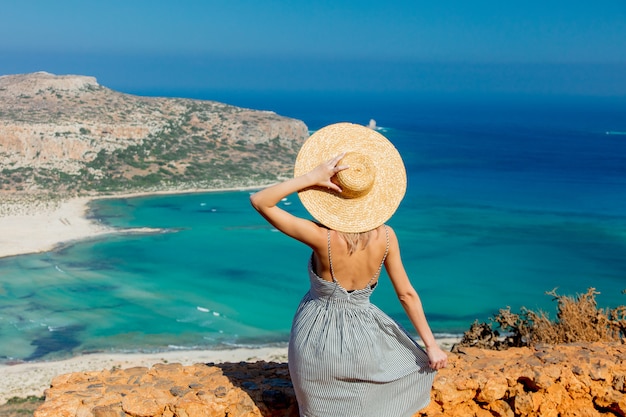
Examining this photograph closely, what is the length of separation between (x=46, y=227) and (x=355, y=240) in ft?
106

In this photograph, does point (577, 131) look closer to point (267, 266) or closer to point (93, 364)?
point (267, 266)

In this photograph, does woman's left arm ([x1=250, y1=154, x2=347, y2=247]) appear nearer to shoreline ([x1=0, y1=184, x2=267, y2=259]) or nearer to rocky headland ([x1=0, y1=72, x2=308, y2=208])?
shoreline ([x1=0, y1=184, x2=267, y2=259])

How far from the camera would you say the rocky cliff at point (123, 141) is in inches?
1833

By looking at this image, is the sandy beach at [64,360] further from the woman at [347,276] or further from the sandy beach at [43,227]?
the woman at [347,276]

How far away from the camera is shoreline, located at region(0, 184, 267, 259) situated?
2989 centimetres

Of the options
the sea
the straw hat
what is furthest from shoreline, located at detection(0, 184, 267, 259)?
the straw hat

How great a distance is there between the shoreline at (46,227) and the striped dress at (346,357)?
89.4 ft

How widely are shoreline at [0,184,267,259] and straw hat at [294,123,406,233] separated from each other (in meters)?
27.3

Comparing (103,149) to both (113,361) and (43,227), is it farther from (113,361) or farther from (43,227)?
(113,361)

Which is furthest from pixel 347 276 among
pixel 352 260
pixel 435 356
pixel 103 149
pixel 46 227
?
pixel 103 149

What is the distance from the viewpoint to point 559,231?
1362 inches

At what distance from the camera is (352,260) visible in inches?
145

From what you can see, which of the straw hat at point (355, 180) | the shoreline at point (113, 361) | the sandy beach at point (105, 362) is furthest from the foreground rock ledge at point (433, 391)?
the shoreline at point (113, 361)

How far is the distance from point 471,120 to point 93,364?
111m
